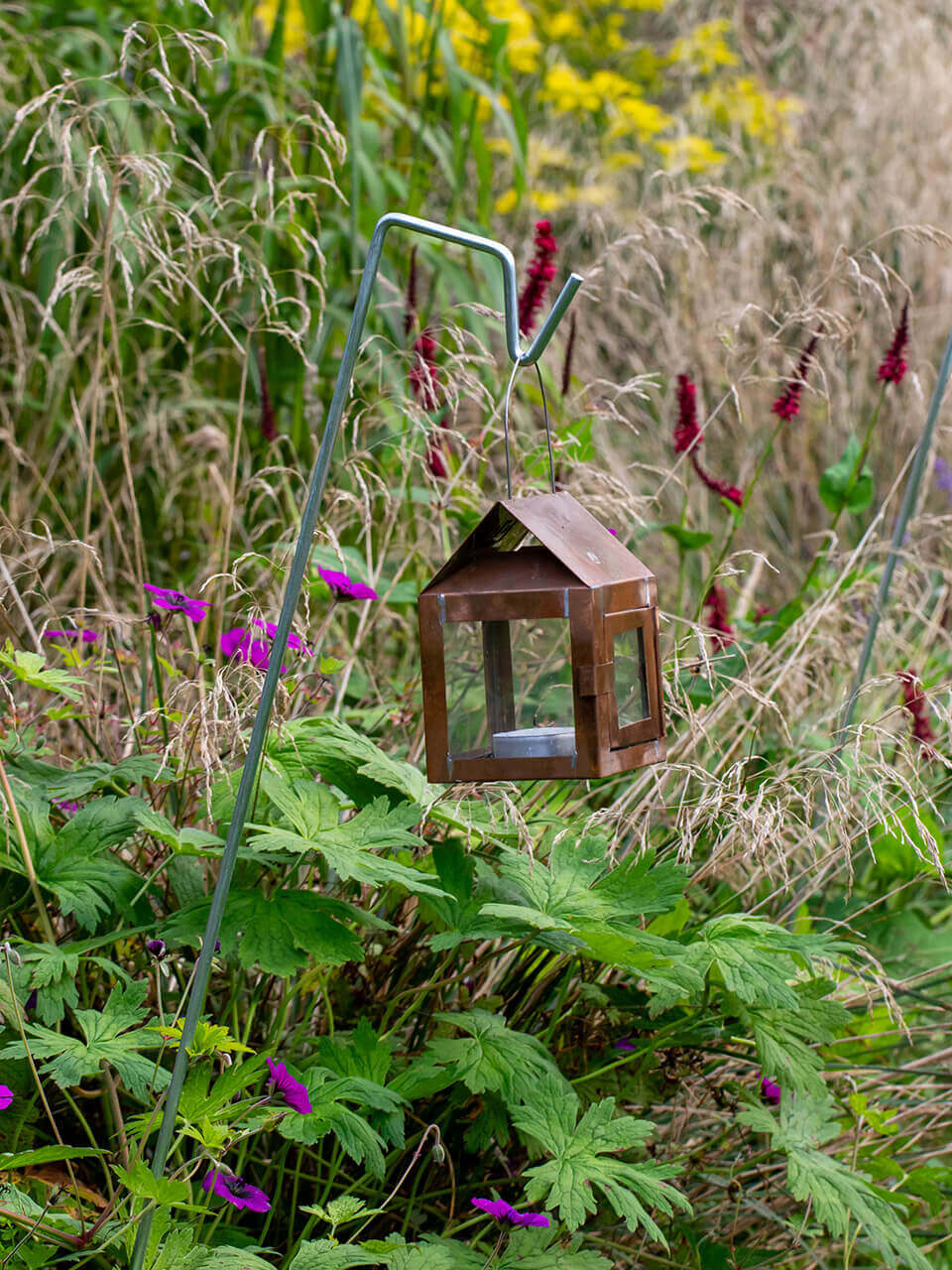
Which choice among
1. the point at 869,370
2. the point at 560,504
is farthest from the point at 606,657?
the point at 869,370

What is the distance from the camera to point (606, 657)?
1.17 m

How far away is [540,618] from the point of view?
1.25 meters

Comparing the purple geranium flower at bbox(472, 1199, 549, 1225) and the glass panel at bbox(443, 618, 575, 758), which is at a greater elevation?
the glass panel at bbox(443, 618, 575, 758)

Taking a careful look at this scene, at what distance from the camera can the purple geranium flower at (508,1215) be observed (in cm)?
127

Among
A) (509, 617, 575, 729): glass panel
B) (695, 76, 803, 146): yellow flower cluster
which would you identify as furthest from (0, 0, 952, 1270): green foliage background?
(695, 76, 803, 146): yellow flower cluster

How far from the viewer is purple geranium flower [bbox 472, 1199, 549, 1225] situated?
50.1 inches

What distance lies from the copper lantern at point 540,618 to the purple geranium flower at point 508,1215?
43 centimetres

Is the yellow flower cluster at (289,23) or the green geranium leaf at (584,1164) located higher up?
the yellow flower cluster at (289,23)

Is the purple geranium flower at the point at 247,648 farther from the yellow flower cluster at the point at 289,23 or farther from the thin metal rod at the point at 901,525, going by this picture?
the yellow flower cluster at the point at 289,23

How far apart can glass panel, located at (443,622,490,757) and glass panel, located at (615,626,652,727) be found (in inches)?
5.8

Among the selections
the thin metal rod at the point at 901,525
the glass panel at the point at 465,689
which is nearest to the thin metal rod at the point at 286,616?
the glass panel at the point at 465,689

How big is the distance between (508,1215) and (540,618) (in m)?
0.60

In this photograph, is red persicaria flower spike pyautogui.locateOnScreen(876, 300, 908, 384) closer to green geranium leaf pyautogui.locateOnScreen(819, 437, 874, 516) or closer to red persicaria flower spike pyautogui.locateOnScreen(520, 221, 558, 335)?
green geranium leaf pyautogui.locateOnScreen(819, 437, 874, 516)

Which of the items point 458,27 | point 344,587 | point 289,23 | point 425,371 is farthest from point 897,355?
point 289,23
